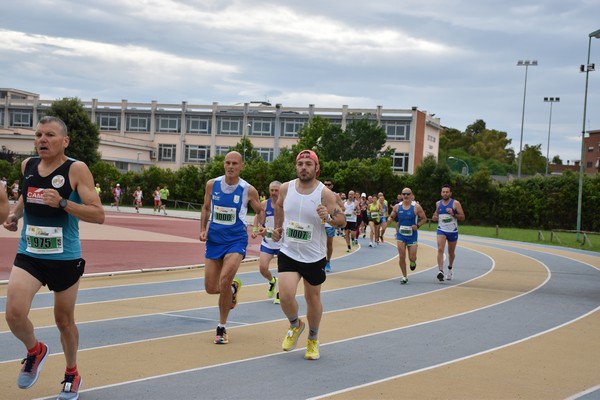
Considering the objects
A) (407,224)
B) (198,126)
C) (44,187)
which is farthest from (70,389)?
(198,126)

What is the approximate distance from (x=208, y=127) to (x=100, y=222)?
8598 cm

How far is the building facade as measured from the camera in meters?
84.7

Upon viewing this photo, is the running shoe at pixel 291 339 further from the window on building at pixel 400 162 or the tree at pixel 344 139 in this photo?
the window on building at pixel 400 162

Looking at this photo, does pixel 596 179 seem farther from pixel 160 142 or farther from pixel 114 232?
pixel 160 142

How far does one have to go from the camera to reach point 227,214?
8.97 metres

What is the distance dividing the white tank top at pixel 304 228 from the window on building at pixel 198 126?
83.9m

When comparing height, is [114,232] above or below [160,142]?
below

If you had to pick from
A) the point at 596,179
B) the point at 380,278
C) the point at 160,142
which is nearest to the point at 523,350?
the point at 380,278

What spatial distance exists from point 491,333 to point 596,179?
45531 millimetres

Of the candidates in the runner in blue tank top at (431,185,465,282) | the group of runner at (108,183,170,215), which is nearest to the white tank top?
the runner in blue tank top at (431,185,465,282)

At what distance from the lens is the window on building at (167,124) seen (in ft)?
299

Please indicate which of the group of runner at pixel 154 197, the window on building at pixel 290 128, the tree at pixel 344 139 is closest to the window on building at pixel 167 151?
the window on building at pixel 290 128

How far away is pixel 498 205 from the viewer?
54.7m

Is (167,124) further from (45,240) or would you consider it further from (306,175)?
(45,240)
